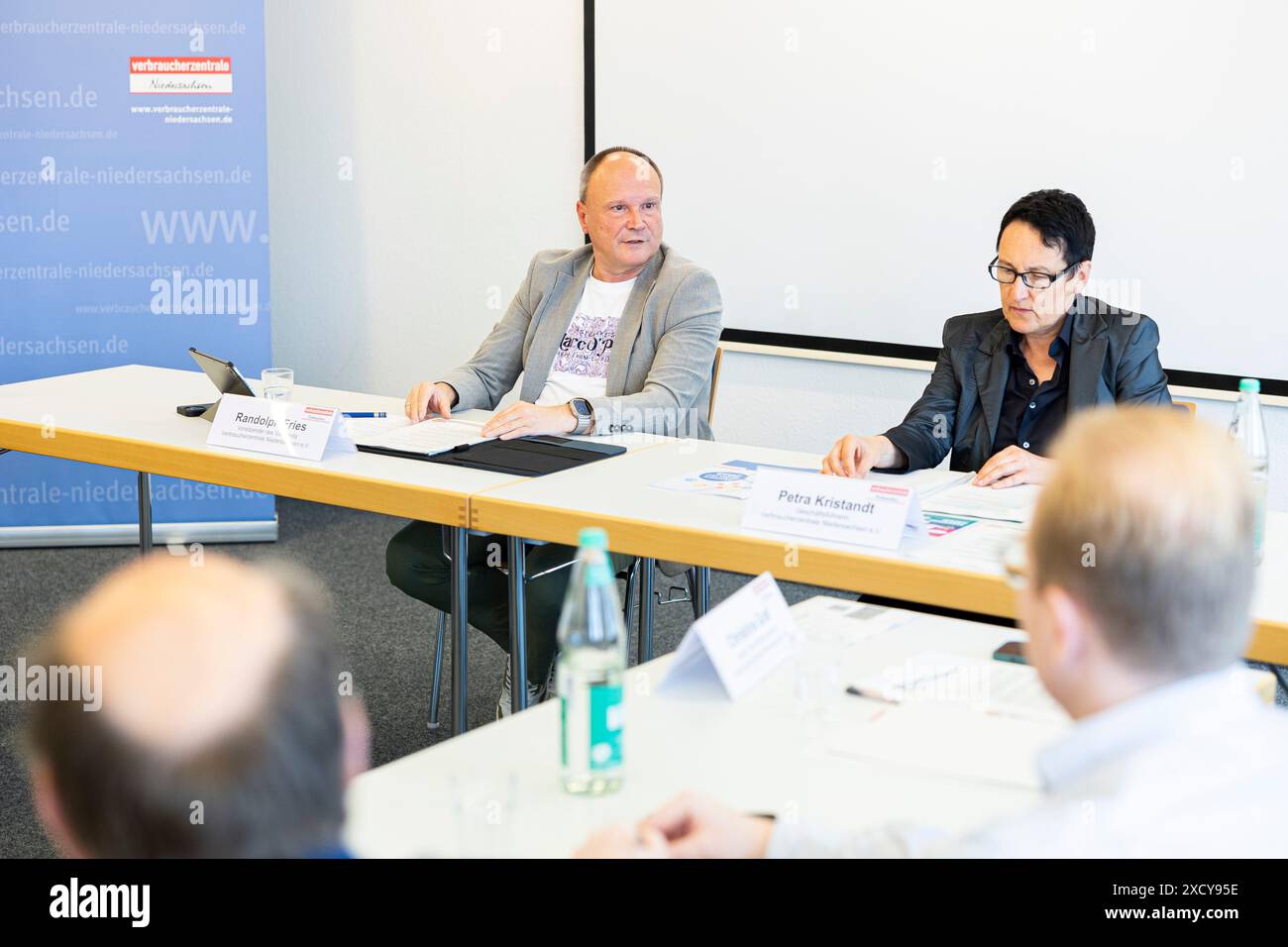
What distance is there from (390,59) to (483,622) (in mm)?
2957

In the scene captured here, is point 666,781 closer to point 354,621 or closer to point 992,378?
point 992,378

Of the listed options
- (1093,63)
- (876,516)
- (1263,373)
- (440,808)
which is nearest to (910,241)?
(1093,63)

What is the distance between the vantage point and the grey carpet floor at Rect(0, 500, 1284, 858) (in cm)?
317

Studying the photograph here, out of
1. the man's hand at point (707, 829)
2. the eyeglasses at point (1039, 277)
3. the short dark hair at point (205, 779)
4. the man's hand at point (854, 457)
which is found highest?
the eyeglasses at point (1039, 277)

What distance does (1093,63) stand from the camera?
3885 mm

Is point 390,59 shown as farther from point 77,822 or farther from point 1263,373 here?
point 77,822

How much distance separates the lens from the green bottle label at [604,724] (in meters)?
1.32

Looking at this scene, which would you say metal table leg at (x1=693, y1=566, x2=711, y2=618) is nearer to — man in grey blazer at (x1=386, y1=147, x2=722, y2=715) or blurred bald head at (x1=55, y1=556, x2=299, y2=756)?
man in grey blazer at (x1=386, y1=147, x2=722, y2=715)

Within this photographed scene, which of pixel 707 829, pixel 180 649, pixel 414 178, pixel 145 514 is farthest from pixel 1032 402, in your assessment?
Answer: pixel 414 178

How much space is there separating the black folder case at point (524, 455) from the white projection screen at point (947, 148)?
1.80 metres

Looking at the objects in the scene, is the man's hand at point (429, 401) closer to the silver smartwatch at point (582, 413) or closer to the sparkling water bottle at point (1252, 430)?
the silver smartwatch at point (582, 413)

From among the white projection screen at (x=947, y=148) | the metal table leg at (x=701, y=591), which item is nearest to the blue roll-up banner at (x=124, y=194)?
the white projection screen at (x=947, y=148)

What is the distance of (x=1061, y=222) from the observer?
273 centimetres

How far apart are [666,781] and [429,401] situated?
191cm
